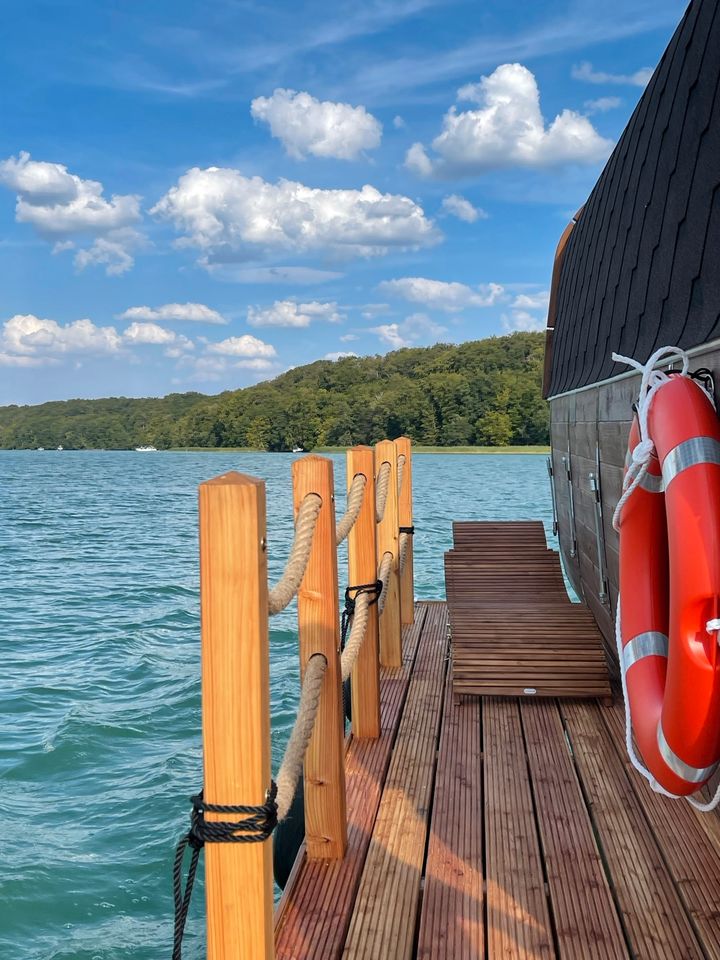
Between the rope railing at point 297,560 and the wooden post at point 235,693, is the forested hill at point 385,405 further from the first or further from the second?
the wooden post at point 235,693

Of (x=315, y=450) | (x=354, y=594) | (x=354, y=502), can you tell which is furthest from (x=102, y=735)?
(x=315, y=450)

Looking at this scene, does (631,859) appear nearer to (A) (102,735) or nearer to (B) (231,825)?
(B) (231,825)

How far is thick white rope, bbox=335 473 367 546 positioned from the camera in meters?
2.92

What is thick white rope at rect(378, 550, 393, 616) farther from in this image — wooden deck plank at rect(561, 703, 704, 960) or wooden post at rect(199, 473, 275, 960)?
wooden post at rect(199, 473, 275, 960)

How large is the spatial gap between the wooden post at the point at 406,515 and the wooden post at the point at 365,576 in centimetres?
154

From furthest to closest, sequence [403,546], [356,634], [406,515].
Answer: [406,515] < [403,546] < [356,634]

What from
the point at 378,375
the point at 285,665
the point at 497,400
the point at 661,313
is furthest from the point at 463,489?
the point at 378,375

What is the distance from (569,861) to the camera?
2.46 m

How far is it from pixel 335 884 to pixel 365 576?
4.04ft

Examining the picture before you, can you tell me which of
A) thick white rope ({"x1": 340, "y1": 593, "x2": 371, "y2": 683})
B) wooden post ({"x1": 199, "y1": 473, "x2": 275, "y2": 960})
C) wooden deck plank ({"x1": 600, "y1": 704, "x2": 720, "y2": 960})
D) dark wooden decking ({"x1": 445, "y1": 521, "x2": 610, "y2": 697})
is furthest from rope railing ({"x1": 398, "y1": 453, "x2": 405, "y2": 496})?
wooden post ({"x1": 199, "y1": 473, "x2": 275, "y2": 960})

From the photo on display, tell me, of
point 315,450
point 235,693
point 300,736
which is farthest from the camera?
point 315,450

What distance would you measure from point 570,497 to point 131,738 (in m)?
3.71

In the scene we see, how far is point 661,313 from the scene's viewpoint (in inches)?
127

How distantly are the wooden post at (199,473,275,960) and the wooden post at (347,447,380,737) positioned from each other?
1619 mm
